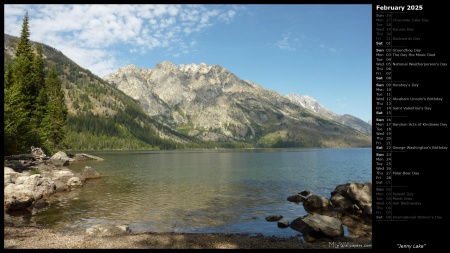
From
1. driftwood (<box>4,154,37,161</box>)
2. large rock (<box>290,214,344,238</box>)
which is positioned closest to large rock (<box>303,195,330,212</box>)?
large rock (<box>290,214,344,238</box>)

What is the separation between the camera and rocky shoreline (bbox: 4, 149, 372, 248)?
73.5 ft

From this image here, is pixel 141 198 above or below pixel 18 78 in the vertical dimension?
below

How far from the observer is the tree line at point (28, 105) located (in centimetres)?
6131

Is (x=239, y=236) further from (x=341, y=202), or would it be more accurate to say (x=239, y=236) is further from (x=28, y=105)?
(x=28, y=105)

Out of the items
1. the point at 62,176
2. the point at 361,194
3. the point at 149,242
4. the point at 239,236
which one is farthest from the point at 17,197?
the point at 361,194

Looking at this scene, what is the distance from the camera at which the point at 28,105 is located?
85.9 metres

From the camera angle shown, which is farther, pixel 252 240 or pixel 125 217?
pixel 125 217

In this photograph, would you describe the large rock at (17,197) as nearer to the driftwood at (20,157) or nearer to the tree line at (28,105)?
the tree line at (28,105)

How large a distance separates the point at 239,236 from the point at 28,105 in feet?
283

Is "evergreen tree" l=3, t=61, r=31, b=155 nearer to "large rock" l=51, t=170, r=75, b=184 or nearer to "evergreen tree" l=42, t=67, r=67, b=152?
"large rock" l=51, t=170, r=75, b=184

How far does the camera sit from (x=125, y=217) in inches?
1399
